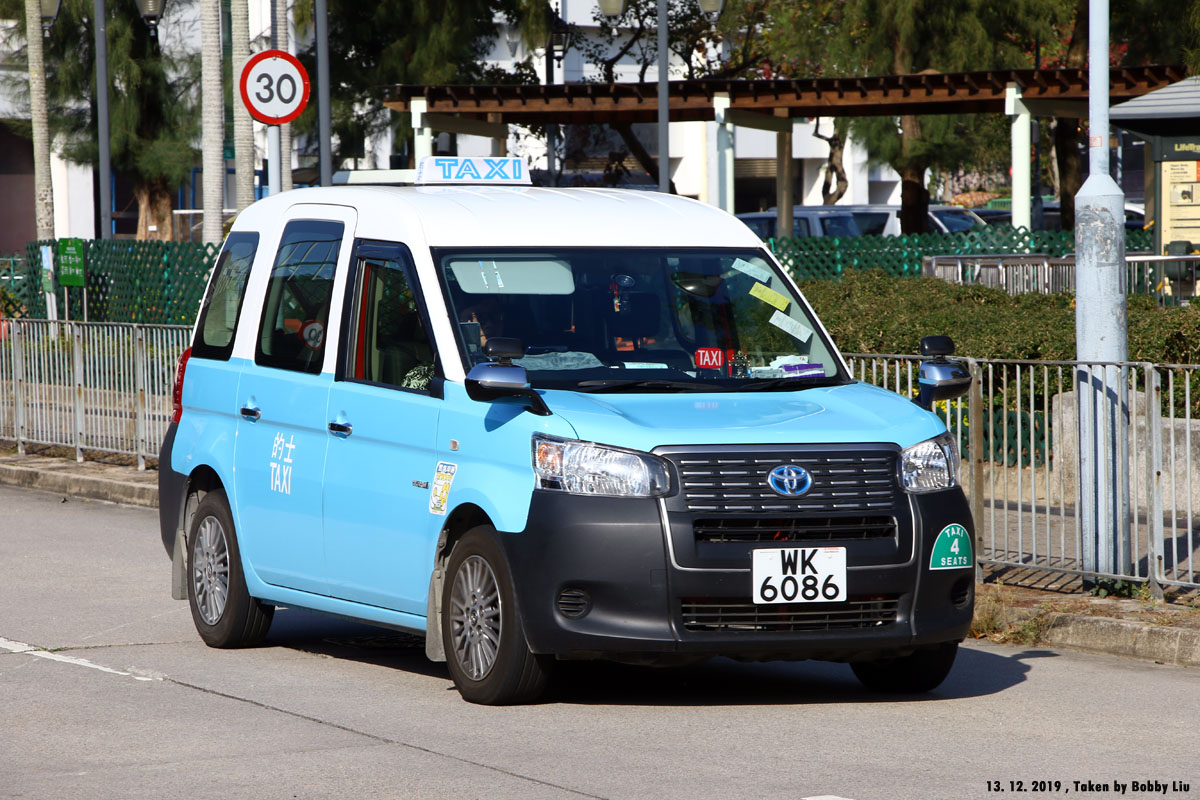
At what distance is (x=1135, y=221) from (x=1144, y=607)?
1369 inches

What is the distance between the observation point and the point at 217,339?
9.02 meters

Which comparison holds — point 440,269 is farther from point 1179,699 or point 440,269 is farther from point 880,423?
point 1179,699

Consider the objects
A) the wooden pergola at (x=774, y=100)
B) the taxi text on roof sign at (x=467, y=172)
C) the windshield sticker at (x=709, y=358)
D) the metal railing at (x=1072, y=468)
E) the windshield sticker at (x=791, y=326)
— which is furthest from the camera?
the wooden pergola at (x=774, y=100)

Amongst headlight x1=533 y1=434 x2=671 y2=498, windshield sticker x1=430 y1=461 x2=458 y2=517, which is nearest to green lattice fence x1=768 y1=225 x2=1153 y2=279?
windshield sticker x1=430 y1=461 x2=458 y2=517

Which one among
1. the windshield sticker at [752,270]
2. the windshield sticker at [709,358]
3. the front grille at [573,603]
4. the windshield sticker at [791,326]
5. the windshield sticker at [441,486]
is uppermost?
the windshield sticker at [752,270]

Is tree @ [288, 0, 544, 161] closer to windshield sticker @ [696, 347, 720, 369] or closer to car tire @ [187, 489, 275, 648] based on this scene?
car tire @ [187, 489, 275, 648]

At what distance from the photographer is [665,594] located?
6672mm

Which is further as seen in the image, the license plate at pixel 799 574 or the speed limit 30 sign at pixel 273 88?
the speed limit 30 sign at pixel 273 88

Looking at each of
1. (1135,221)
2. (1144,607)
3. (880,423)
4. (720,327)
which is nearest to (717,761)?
(880,423)

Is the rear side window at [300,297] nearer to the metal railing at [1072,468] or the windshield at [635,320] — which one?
the windshield at [635,320]

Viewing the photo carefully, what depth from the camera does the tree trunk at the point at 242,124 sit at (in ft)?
84.2

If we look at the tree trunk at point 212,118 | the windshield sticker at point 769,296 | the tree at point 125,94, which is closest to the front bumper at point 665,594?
the windshield sticker at point 769,296

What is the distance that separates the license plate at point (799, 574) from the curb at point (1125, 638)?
2439mm

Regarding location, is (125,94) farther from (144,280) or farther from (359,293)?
(359,293)
